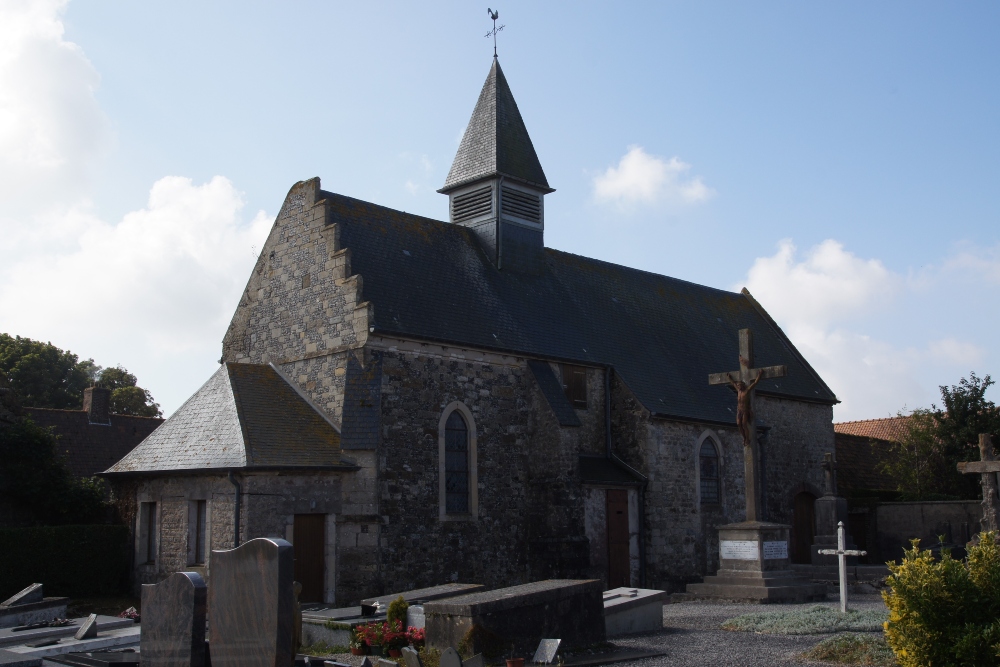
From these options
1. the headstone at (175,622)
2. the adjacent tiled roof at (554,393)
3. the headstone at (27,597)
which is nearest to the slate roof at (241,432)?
the headstone at (27,597)

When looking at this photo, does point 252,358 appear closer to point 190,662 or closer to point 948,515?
point 190,662

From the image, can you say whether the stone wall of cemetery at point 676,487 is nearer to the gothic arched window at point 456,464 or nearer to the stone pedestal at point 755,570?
the stone pedestal at point 755,570

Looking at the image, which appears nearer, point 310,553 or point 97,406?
point 310,553

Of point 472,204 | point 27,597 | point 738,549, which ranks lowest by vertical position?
point 27,597

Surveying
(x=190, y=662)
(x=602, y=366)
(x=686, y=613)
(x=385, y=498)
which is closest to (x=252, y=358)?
(x=385, y=498)

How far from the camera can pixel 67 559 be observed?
1955 cm

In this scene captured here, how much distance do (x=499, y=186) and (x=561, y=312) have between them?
3.93 m

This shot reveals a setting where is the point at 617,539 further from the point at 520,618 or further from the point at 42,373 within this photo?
the point at 42,373

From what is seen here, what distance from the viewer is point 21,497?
21234 mm

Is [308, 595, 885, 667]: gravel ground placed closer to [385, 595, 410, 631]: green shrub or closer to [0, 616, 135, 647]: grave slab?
[385, 595, 410, 631]: green shrub

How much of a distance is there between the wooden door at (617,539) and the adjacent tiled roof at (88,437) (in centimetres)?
1685

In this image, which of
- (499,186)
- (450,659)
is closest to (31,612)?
(450,659)

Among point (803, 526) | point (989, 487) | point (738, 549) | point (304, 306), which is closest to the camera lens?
point (738, 549)

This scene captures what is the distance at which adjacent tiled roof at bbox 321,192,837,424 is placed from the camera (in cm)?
2219
